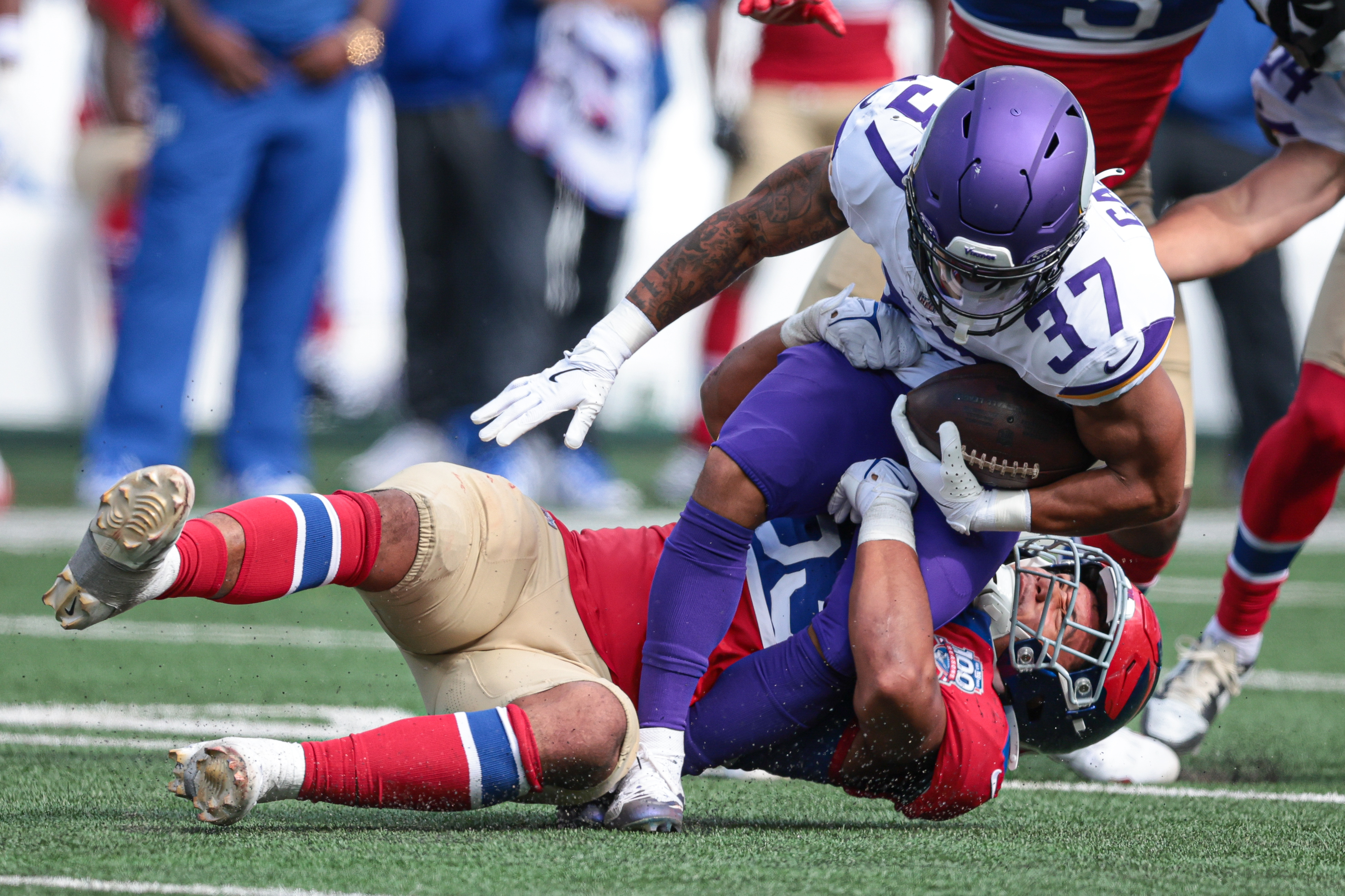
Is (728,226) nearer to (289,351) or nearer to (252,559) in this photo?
(252,559)

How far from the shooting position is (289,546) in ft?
7.98

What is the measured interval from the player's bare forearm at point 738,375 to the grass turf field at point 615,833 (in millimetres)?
669

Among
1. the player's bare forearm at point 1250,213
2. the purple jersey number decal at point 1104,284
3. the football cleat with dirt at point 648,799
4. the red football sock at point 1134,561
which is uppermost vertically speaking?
the purple jersey number decal at point 1104,284

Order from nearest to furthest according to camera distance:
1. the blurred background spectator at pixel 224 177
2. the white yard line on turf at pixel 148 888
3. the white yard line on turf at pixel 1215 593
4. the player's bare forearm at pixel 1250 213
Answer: the white yard line on turf at pixel 148 888
the player's bare forearm at pixel 1250 213
the white yard line on turf at pixel 1215 593
the blurred background spectator at pixel 224 177

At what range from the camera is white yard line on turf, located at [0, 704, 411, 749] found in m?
3.19

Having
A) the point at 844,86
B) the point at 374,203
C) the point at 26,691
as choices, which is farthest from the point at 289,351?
the point at 374,203

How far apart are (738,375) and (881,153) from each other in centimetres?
51

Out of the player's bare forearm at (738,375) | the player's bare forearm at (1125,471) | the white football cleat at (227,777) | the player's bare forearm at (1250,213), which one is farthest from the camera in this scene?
the player's bare forearm at (1250,213)

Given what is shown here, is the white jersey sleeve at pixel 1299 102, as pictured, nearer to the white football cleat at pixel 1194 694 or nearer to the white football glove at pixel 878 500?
the white football cleat at pixel 1194 694

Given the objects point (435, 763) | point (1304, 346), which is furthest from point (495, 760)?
point (1304, 346)

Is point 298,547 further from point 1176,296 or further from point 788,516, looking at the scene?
point 1176,296

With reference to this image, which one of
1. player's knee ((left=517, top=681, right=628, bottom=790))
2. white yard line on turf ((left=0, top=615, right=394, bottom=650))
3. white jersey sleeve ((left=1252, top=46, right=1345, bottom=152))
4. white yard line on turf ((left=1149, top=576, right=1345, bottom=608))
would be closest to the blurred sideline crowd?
white yard line on turf ((left=0, top=615, right=394, bottom=650))

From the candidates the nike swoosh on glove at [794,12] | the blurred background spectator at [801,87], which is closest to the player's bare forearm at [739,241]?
the nike swoosh on glove at [794,12]

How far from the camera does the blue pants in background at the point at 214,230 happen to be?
6074 mm
